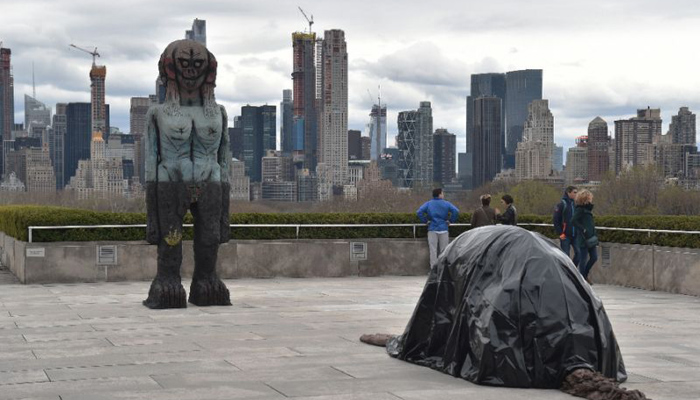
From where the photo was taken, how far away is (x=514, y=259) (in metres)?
7.77

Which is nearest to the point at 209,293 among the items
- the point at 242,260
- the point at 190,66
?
the point at 190,66

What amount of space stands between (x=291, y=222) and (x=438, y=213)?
9.69 ft

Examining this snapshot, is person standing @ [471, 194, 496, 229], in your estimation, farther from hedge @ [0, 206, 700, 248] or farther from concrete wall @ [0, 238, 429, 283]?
concrete wall @ [0, 238, 429, 283]

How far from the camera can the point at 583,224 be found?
16016mm

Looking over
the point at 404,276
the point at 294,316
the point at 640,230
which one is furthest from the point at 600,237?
the point at 294,316

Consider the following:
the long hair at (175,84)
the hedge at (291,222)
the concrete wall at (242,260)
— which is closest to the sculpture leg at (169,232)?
the long hair at (175,84)

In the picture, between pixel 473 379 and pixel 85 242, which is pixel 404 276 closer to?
pixel 85 242

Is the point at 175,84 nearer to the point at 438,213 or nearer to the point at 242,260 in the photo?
the point at 242,260

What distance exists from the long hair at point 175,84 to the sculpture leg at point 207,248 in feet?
3.53

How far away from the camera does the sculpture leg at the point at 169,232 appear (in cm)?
1353

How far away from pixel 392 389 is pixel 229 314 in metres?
5.57

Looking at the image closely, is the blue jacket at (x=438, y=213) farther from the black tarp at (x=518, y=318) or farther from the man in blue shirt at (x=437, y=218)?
the black tarp at (x=518, y=318)

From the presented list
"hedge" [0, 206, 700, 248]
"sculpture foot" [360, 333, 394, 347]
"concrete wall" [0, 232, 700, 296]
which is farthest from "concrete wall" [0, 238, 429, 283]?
"sculpture foot" [360, 333, 394, 347]

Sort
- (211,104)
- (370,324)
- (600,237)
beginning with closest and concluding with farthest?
(370,324) < (211,104) < (600,237)
